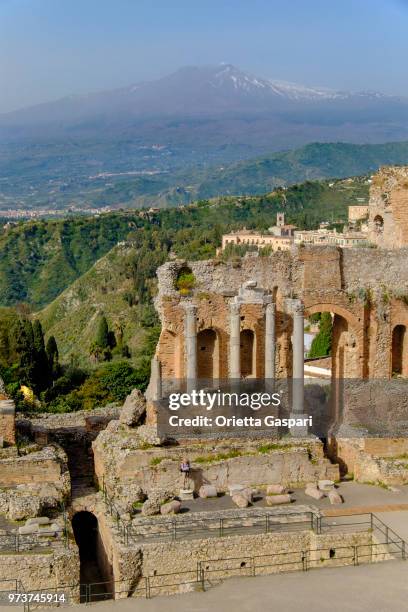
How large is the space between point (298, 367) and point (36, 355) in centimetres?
3225

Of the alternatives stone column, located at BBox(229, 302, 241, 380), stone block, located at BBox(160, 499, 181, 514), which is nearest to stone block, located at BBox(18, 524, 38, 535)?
stone block, located at BBox(160, 499, 181, 514)

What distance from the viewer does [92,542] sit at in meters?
25.0

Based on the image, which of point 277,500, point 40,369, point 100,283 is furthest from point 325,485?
point 100,283

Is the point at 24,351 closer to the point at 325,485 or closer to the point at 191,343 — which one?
the point at 191,343

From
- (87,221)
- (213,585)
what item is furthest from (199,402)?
A: (87,221)

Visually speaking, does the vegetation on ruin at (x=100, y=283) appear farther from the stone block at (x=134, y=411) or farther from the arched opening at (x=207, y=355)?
the stone block at (x=134, y=411)

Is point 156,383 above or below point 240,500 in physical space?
above

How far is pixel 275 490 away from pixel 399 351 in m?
8.10

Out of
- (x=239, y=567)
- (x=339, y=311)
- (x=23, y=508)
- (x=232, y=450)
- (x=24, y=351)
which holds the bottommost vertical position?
(x=24, y=351)

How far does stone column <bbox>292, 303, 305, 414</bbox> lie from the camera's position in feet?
88.0

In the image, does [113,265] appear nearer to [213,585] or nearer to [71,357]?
[71,357]

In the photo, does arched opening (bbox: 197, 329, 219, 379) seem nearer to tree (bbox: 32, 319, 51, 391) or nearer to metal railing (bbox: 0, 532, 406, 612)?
metal railing (bbox: 0, 532, 406, 612)

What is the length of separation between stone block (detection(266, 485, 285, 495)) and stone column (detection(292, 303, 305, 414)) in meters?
3.34

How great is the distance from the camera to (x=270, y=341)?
87.6ft
